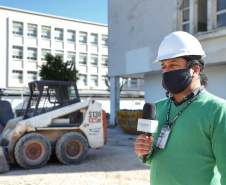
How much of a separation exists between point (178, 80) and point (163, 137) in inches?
16.8

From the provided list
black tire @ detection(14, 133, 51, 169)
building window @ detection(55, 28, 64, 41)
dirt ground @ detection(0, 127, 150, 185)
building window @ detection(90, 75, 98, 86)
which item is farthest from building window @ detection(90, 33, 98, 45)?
black tire @ detection(14, 133, 51, 169)

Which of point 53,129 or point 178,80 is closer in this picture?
point 178,80

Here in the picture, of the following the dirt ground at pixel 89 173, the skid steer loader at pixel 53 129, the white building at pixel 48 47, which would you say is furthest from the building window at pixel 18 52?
the dirt ground at pixel 89 173

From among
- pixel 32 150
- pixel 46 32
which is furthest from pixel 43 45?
pixel 32 150

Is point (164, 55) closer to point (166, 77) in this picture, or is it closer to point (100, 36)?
point (166, 77)

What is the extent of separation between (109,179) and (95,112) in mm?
2485

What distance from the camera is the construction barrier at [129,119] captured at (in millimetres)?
15203

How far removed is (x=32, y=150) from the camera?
25.7 feet

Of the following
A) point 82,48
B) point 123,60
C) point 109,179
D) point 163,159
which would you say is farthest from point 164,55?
point 82,48

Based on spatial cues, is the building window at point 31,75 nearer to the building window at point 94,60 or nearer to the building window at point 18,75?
the building window at point 18,75

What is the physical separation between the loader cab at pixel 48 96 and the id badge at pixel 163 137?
6.71 metres

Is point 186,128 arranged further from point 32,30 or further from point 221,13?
point 32,30

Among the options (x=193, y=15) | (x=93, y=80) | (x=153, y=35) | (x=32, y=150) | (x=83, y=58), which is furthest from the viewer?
(x=93, y=80)

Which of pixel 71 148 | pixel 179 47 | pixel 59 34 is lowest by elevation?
pixel 71 148
